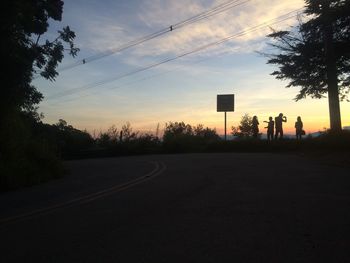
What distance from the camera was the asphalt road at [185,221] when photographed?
20.1 feet

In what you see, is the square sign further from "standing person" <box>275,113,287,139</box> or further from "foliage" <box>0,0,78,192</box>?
"foliage" <box>0,0,78,192</box>

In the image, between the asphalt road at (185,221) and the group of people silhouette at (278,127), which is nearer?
the asphalt road at (185,221)

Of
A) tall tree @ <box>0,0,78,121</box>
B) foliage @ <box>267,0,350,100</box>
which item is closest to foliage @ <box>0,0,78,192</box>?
tall tree @ <box>0,0,78,121</box>

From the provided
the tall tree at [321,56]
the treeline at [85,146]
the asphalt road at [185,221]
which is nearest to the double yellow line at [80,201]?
the asphalt road at [185,221]

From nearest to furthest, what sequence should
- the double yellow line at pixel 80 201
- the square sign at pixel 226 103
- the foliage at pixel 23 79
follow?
the double yellow line at pixel 80 201 → the foliage at pixel 23 79 → the square sign at pixel 226 103

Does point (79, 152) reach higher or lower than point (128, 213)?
higher

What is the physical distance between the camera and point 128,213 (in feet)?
28.7

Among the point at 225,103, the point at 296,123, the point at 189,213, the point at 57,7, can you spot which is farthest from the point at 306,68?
the point at 189,213

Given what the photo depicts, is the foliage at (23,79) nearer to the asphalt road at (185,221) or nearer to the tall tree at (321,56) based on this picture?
the asphalt road at (185,221)

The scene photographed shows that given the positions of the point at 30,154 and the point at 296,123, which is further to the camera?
the point at 296,123

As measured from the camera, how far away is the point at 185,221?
7.85 meters

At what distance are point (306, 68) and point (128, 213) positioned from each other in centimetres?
2156

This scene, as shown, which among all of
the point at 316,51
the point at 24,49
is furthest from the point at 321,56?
the point at 24,49

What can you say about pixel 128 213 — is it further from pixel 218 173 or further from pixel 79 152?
pixel 79 152
